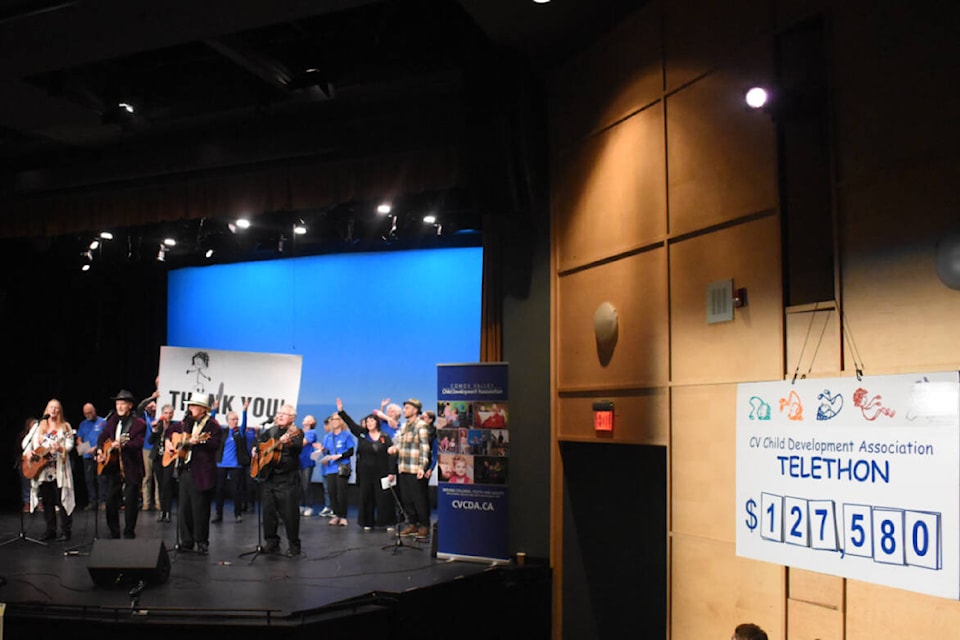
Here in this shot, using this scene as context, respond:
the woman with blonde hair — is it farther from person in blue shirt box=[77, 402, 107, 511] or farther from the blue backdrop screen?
the blue backdrop screen

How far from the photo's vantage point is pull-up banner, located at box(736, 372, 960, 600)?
278 cm

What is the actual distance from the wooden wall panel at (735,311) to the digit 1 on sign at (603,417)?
2.37 feet

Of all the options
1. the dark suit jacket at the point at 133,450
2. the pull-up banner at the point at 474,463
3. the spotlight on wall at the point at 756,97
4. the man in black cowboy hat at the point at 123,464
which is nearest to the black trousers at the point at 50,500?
the man in black cowboy hat at the point at 123,464

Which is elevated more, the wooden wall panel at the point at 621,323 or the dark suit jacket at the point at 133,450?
the wooden wall panel at the point at 621,323

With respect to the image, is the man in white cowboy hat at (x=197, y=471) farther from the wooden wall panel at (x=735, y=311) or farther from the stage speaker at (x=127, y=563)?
the wooden wall panel at (x=735, y=311)

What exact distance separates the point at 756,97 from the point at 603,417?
2434mm

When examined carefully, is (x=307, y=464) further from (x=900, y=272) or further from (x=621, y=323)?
(x=900, y=272)

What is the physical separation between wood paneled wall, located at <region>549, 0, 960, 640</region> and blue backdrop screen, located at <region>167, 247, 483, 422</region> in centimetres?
549

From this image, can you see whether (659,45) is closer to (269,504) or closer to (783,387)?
(783,387)

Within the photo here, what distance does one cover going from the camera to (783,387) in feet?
11.4

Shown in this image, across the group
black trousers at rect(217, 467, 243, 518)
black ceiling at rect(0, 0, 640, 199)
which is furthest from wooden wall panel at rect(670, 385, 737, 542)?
black trousers at rect(217, 467, 243, 518)

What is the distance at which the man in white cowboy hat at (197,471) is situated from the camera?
7.85 meters

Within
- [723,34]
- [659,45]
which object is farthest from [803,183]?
[659,45]

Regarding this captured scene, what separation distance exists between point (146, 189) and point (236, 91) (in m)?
1.79
